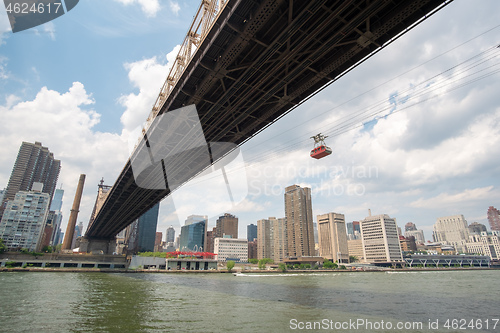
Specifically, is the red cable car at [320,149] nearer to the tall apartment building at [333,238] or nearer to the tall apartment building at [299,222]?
the tall apartment building at [299,222]

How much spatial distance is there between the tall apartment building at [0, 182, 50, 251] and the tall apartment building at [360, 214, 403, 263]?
147765mm

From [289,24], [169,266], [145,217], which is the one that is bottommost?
[169,266]

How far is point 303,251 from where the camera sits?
13475 cm

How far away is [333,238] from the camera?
155125mm

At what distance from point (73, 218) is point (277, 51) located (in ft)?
330

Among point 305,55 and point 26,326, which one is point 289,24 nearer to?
point 305,55

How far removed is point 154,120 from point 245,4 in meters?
12.2

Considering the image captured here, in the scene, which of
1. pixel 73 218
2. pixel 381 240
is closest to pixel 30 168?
pixel 73 218

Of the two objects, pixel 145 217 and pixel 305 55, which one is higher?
pixel 145 217

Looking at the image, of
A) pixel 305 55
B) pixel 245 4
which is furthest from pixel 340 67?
pixel 245 4

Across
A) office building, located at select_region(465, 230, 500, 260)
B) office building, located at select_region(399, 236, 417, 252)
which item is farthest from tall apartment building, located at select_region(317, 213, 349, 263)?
office building, located at select_region(465, 230, 500, 260)

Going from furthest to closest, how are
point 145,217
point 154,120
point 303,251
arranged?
point 145,217 < point 303,251 < point 154,120

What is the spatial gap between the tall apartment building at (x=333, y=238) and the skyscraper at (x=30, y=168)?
176291 millimetres

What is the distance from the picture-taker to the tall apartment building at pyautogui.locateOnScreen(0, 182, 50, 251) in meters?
91.9
